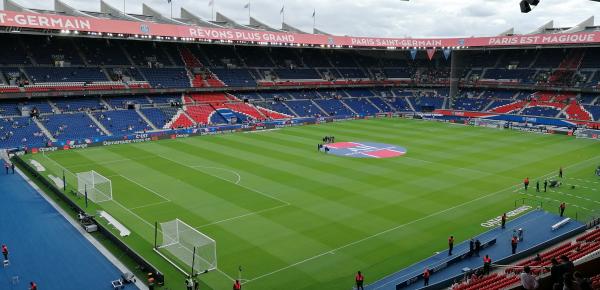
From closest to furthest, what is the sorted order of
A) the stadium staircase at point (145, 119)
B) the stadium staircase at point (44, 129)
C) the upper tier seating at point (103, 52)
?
the stadium staircase at point (44, 129) < the stadium staircase at point (145, 119) < the upper tier seating at point (103, 52)

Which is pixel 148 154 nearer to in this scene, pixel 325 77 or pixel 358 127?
pixel 358 127

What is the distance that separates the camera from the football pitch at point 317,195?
21969 millimetres

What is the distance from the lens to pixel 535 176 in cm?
3722

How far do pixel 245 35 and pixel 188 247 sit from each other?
51.1 meters

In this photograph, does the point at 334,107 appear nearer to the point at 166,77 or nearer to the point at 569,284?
the point at 166,77

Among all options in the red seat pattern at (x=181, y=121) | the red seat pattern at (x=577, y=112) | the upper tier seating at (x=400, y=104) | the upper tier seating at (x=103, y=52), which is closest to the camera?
the red seat pattern at (x=181, y=121)

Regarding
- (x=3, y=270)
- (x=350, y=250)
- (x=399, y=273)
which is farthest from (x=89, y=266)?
(x=399, y=273)

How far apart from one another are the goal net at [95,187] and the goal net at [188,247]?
919cm

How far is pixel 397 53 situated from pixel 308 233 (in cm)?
8000

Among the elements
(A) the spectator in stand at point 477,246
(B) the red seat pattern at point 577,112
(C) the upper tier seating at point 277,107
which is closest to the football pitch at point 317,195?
(A) the spectator in stand at point 477,246

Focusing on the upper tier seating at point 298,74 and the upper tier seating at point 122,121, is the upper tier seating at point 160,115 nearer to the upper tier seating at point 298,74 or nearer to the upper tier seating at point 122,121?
the upper tier seating at point 122,121

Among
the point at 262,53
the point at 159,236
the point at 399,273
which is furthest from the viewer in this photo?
the point at 262,53

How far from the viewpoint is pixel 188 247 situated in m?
21.7

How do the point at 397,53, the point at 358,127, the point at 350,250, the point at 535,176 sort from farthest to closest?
1. the point at 397,53
2. the point at 358,127
3. the point at 535,176
4. the point at 350,250
